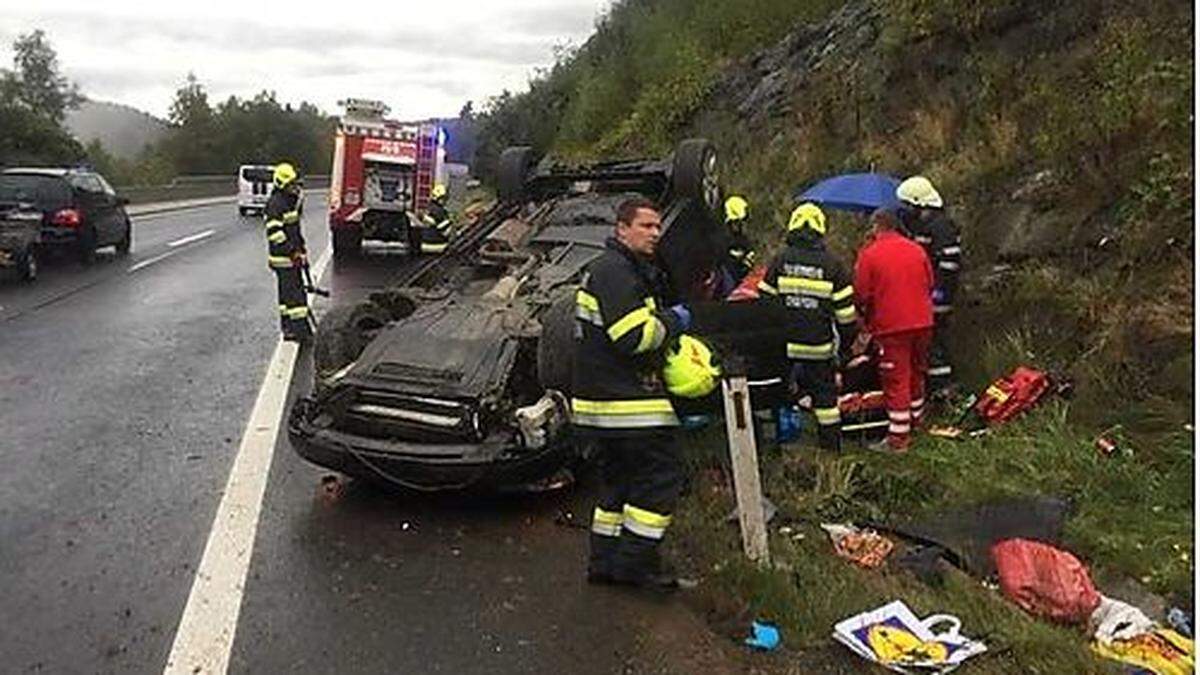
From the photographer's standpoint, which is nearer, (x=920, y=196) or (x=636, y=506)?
(x=636, y=506)

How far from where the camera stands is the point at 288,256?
10.9 m

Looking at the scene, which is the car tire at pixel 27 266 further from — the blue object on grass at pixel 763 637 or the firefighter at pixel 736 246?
the blue object on grass at pixel 763 637

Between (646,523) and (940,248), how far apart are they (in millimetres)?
3724

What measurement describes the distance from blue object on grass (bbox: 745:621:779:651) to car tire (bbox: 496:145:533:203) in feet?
17.4

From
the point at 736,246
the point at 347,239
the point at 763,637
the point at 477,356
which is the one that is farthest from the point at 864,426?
the point at 347,239

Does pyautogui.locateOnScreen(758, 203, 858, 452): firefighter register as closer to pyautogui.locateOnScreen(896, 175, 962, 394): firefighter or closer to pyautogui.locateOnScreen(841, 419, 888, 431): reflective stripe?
pyautogui.locateOnScreen(841, 419, 888, 431): reflective stripe

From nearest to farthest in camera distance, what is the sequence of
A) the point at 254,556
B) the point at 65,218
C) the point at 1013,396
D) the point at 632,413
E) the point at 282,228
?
the point at 632,413 → the point at 254,556 → the point at 1013,396 → the point at 282,228 → the point at 65,218

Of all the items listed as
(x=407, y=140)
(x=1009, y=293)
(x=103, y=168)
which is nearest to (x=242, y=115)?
(x=103, y=168)

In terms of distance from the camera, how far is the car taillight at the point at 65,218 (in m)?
17.7

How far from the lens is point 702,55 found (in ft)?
66.5

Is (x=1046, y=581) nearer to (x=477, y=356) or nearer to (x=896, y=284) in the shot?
(x=896, y=284)

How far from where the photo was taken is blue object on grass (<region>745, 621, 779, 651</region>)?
172 inches

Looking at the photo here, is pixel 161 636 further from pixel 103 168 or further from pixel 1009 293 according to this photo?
pixel 103 168

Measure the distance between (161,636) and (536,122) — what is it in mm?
35155
